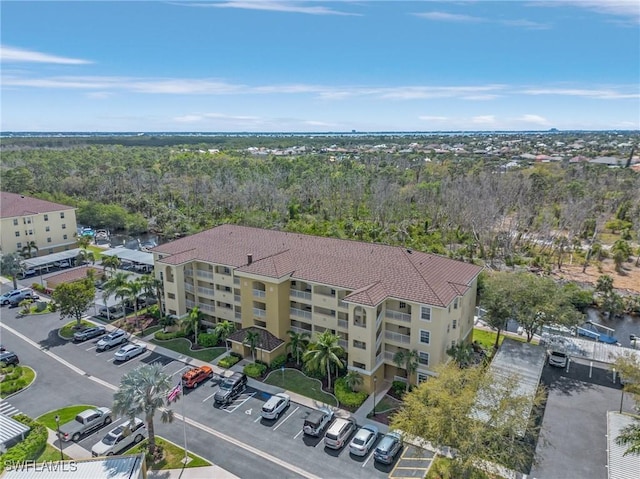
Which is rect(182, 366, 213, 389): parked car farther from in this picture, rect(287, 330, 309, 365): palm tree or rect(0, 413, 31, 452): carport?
rect(0, 413, 31, 452): carport

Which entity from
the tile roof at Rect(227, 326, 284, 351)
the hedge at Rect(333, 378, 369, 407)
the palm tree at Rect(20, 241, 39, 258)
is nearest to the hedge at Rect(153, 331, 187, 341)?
the tile roof at Rect(227, 326, 284, 351)

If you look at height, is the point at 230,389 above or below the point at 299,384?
above

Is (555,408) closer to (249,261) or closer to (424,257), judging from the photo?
(424,257)

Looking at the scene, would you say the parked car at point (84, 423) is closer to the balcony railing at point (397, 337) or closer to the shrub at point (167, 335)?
the shrub at point (167, 335)

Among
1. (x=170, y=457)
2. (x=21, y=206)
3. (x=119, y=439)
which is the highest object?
(x=21, y=206)

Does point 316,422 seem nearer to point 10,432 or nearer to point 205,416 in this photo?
point 205,416

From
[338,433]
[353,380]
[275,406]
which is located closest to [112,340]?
[275,406]

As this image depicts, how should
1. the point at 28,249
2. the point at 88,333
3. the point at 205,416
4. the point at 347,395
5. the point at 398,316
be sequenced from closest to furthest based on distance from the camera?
the point at 205,416 < the point at 347,395 < the point at 398,316 < the point at 88,333 < the point at 28,249
